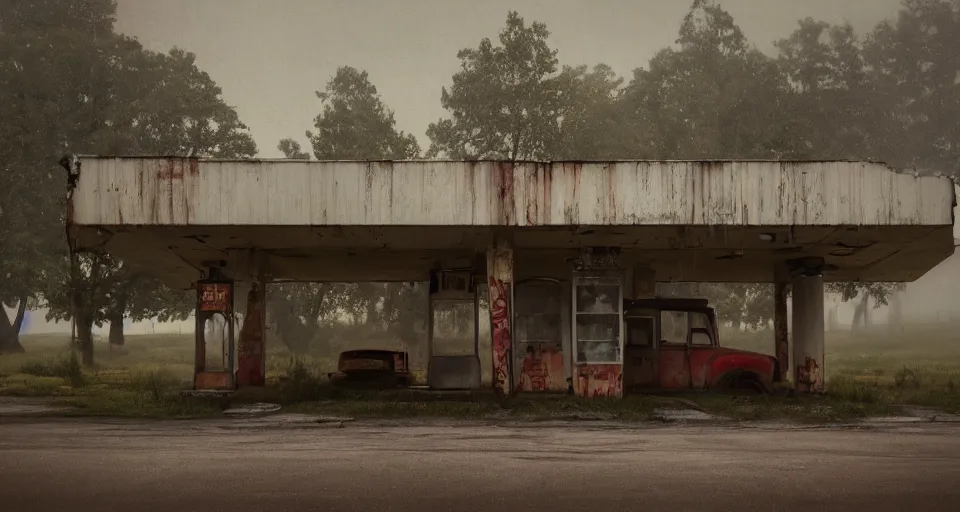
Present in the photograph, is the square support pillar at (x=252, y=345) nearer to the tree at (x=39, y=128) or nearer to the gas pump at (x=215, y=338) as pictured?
the gas pump at (x=215, y=338)

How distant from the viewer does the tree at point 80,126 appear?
44906mm

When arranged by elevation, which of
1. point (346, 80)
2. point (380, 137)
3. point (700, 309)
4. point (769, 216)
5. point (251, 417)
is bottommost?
point (251, 417)

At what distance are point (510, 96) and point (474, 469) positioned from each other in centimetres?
4178

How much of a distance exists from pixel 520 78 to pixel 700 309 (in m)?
29.6

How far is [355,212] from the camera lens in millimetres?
21281

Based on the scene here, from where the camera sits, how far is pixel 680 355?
24391mm

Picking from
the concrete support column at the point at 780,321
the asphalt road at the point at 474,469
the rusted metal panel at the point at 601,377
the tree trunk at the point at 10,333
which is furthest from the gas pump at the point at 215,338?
the tree trunk at the point at 10,333

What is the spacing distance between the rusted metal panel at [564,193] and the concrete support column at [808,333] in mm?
5969

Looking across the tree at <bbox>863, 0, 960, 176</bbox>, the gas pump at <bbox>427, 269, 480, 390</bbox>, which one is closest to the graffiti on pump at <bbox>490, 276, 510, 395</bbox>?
the gas pump at <bbox>427, 269, 480, 390</bbox>

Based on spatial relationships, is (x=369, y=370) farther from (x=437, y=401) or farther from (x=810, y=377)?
(x=810, y=377)

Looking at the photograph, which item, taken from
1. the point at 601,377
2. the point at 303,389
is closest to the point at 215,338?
the point at 303,389

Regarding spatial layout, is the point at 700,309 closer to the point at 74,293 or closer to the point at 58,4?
the point at 74,293

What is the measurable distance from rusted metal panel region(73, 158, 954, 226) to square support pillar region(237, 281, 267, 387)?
22.1 feet

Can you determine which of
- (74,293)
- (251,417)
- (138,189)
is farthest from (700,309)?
(74,293)
